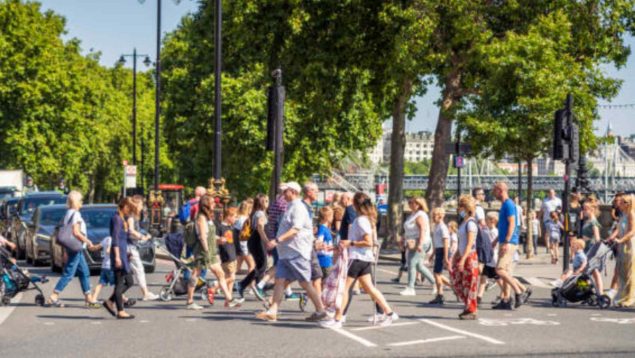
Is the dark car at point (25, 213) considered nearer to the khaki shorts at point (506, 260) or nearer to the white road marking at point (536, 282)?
the white road marking at point (536, 282)

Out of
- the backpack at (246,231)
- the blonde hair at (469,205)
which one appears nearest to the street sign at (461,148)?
the backpack at (246,231)

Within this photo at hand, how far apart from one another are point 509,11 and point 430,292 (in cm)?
1366

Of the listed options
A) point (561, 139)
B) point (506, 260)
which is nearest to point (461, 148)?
point (561, 139)

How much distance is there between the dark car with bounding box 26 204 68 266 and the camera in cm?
2745

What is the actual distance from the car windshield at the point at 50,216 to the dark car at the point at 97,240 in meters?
2.43

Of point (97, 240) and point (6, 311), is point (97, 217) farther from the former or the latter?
point (6, 311)

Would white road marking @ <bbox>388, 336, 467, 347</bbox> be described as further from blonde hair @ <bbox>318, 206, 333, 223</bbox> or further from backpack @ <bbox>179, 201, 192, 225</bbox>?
backpack @ <bbox>179, 201, 192, 225</bbox>

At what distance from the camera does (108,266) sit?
56.3 feet

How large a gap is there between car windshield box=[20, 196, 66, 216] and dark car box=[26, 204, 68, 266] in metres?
5.96

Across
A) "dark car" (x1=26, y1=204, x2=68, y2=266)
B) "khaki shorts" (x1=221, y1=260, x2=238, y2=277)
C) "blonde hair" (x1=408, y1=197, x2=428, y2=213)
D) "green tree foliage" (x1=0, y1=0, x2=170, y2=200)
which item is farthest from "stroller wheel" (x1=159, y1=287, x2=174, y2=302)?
"green tree foliage" (x1=0, y1=0, x2=170, y2=200)

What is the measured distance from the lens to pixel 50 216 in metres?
28.1

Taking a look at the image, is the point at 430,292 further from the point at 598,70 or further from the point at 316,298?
the point at 598,70

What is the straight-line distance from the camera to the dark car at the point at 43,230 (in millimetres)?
27453

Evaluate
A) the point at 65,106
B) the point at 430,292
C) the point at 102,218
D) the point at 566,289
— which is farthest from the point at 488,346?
the point at 65,106
